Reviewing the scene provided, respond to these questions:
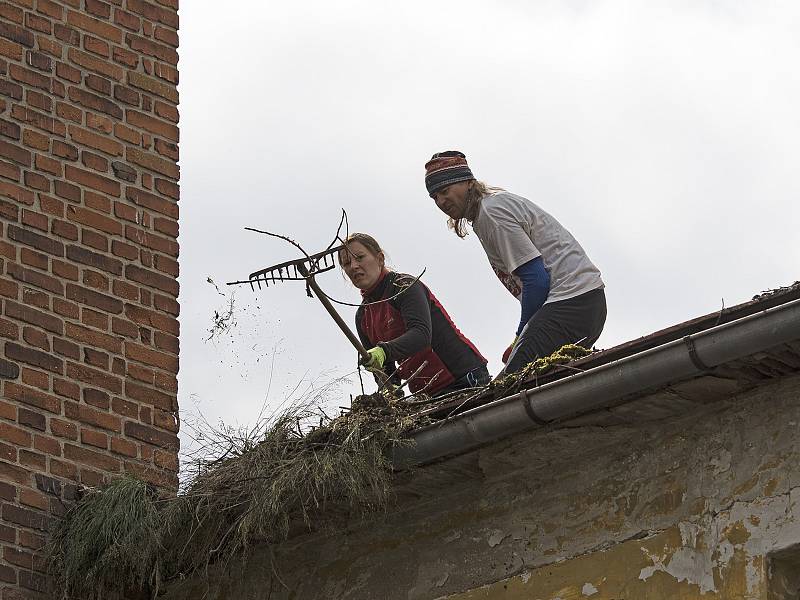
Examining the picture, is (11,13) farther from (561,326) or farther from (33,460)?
(561,326)

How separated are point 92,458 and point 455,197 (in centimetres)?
186

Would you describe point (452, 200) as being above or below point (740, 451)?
above

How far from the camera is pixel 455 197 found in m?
7.62

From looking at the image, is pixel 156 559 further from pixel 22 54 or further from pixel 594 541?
pixel 22 54

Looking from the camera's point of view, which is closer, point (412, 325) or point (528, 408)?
point (528, 408)

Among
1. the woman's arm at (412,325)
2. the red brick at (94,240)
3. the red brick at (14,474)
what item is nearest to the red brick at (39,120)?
the red brick at (94,240)

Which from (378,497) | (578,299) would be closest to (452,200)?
(578,299)

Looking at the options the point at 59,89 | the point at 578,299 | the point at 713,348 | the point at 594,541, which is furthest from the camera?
the point at 59,89

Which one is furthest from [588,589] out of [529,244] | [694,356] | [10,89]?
[10,89]

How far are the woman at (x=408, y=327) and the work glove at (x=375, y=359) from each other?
12cm

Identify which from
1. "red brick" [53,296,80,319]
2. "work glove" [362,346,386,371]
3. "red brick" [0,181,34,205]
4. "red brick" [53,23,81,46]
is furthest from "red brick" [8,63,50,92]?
"work glove" [362,346,386,371]

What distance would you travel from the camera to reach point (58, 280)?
7609 mm

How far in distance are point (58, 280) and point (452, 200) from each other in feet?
5.54

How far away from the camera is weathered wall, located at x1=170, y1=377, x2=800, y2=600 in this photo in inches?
228
